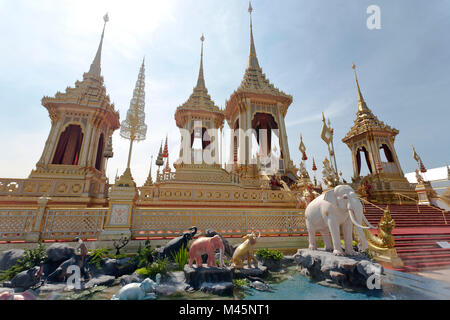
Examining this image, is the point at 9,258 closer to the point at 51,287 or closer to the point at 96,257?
the point at 51,287

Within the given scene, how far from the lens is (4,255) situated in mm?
4484

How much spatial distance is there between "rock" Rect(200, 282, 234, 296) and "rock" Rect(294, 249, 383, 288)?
220 centimetres

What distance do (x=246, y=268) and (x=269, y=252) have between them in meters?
1.06

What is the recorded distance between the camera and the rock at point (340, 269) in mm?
3813

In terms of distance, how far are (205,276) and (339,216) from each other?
3.57 m

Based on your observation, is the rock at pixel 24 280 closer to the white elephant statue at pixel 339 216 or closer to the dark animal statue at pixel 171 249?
the dark animal statue at pixel 171 249

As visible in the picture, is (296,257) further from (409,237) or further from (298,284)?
(409,237)

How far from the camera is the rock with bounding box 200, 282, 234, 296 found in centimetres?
368

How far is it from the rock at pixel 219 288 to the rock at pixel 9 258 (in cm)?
442

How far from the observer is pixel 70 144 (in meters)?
16.6

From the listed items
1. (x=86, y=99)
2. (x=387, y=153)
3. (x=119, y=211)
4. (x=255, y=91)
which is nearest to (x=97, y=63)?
(x=86, y=99)

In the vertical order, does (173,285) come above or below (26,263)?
below
